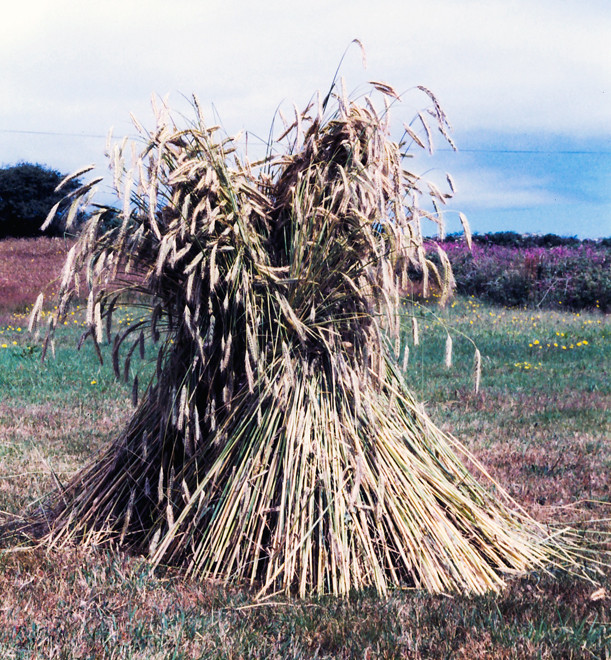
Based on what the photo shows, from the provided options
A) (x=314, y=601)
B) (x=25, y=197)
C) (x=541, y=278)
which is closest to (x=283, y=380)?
(x=314, y=601)

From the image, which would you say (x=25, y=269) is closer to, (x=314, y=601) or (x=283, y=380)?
(x=283, y=380)

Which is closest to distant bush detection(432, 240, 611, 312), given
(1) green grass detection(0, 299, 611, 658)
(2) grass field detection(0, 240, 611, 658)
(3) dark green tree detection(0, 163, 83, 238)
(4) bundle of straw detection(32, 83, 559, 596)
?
(2) grass field detection(0, 240, 611, 658)

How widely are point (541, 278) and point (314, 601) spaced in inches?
668

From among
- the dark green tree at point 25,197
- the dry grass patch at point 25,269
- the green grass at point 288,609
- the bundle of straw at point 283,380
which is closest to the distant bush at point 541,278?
the dry grass patch at point 25,269

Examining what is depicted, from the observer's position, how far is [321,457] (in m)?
3.11

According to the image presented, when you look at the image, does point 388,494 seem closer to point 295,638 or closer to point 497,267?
point 295,638

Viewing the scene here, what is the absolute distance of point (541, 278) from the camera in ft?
60.8

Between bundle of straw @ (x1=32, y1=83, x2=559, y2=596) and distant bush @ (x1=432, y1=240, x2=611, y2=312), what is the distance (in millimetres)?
15210

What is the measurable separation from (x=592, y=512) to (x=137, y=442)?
8.85 feet

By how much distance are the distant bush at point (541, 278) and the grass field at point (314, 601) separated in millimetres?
9751

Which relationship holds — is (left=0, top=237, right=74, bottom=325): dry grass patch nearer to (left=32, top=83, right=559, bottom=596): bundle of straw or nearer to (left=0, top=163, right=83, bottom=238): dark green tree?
(left=0, top=163, right=83, bottom=238): dark green tree

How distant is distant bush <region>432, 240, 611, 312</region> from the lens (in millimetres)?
17641

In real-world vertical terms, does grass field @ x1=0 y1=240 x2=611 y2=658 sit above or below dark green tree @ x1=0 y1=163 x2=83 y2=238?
below

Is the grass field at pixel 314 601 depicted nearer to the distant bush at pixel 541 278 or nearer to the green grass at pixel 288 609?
the green grass at pixel 288 609
